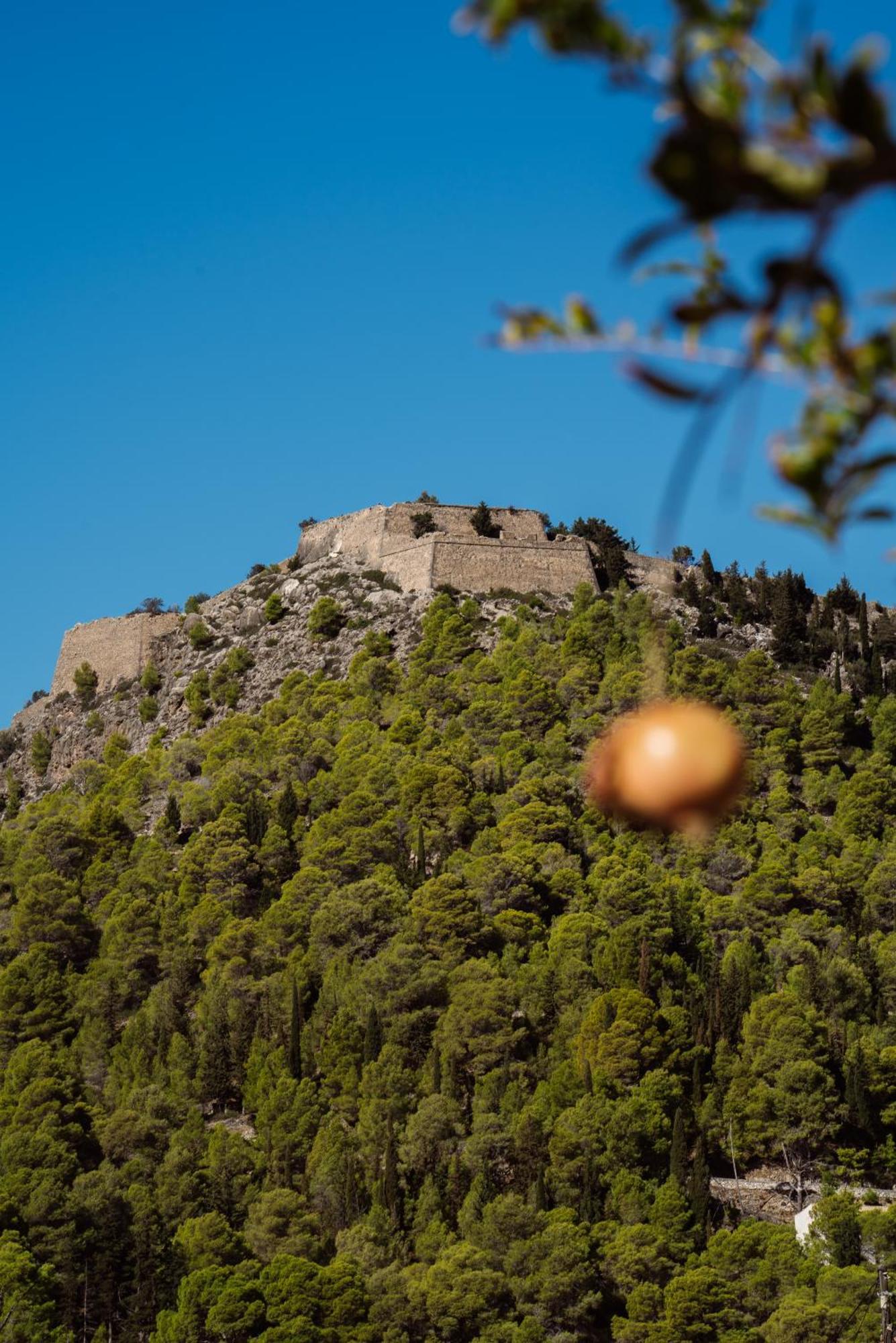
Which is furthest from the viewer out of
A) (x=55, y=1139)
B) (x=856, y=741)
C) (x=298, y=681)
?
(x=298, y=681)

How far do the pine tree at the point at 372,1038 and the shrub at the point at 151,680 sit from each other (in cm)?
3032

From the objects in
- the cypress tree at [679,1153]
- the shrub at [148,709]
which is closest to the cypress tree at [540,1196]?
the cypress tree at [679,1153]

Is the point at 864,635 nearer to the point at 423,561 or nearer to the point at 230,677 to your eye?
the point at 423,561

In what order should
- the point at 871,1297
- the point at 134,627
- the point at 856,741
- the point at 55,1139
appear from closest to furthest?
the point at 871,1297 < the point at 55,1139 < the point at 856,741 < the point at 134,627

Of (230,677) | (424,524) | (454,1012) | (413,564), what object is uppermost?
(424,524)

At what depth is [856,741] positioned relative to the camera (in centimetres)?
6812

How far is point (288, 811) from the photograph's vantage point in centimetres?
6700

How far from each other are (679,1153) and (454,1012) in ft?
28.3

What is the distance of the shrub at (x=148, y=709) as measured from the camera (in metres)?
78.4

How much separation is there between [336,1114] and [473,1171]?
17.0ft

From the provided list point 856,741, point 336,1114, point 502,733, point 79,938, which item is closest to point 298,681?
point 502,733

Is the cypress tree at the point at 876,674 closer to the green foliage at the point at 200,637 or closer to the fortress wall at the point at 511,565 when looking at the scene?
the fortress wall at the point at 511,565

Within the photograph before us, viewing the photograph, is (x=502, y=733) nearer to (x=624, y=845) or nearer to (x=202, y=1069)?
(x=624, y=845)

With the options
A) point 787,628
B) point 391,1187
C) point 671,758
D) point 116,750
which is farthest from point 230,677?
point 391,1187
